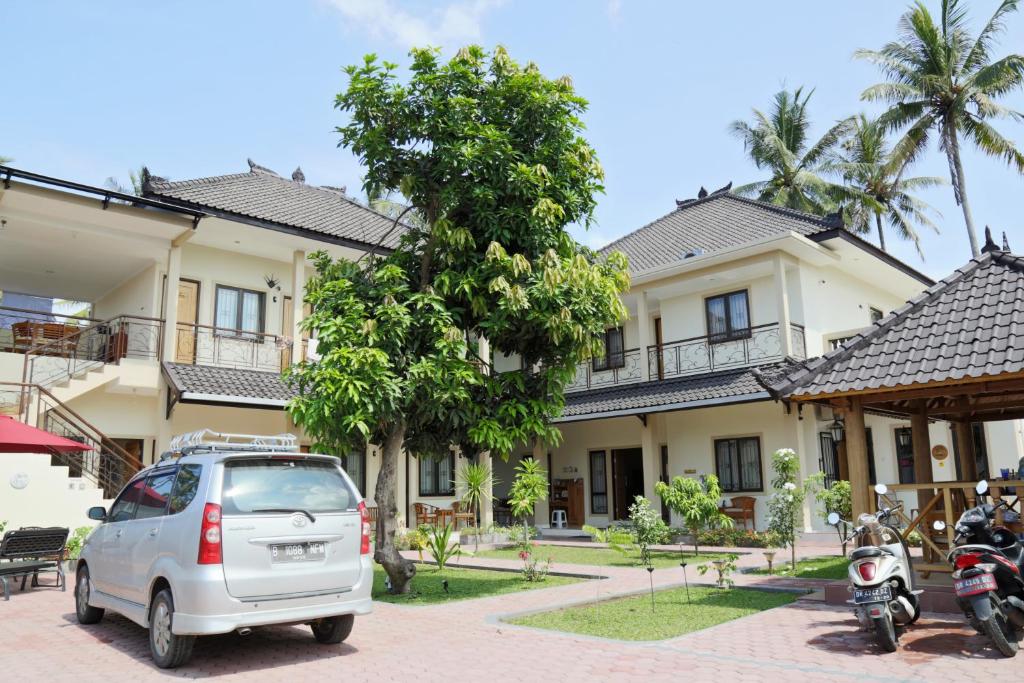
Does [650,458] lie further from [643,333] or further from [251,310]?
[251,310]

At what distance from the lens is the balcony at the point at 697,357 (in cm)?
1838

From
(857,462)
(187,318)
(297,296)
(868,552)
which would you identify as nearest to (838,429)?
(857,462)

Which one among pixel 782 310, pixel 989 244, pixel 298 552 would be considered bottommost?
pixel 298 552

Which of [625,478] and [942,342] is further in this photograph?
[625,478]

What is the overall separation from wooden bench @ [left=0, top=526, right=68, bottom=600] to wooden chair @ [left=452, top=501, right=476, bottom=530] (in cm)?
991

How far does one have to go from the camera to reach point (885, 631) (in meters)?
5.94

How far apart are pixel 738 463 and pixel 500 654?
14.0 meters

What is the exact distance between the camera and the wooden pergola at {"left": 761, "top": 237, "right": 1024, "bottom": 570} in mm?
7555

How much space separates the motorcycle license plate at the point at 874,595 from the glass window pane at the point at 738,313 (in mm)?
13707

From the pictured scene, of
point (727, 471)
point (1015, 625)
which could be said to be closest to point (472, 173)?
point (1015, 625)

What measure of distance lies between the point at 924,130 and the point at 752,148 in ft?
27.4

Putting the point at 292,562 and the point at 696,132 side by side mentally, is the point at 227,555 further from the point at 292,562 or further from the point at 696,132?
the point at 696,132

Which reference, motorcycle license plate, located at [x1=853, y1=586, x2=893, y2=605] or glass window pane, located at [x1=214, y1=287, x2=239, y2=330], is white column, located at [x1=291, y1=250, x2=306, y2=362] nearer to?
glass window pane, located at [x1=214, y1=287, x2=239, y2=330]

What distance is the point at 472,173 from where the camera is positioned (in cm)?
956
